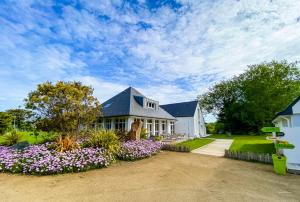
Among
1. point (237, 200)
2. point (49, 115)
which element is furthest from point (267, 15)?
point (49, 115)

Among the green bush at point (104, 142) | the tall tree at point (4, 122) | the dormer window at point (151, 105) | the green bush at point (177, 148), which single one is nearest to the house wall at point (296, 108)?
the green bush at point (177, 148)

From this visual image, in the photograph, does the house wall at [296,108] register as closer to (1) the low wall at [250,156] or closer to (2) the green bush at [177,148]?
(1) the low wall at [250,156]

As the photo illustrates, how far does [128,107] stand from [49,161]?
11.7 meters

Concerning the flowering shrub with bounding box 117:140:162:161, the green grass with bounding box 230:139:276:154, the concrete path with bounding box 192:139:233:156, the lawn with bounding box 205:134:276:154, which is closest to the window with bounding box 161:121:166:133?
the concrete path with bounding box 192:139:233:156

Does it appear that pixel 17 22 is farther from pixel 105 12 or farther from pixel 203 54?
pixel 203 54

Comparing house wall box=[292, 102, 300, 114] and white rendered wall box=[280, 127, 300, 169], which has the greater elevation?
house wall box=[292, 102, 300, 114]

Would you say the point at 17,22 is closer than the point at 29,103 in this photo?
Yes

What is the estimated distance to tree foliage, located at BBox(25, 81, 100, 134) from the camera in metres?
11.8

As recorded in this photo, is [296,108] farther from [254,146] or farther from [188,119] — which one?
[188,119]

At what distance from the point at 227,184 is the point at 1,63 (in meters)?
13.6

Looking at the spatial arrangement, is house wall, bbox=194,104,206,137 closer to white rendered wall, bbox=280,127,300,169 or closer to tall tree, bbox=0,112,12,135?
white rendered wall, bbox=280,127,300,169

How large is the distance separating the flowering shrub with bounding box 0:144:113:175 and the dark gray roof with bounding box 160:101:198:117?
22.0 m

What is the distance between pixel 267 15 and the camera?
9516 mm

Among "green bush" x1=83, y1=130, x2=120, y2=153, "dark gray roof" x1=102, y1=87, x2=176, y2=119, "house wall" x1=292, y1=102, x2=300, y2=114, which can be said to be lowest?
"green bush" x1=83, y1=130, x2=120, y2=153
